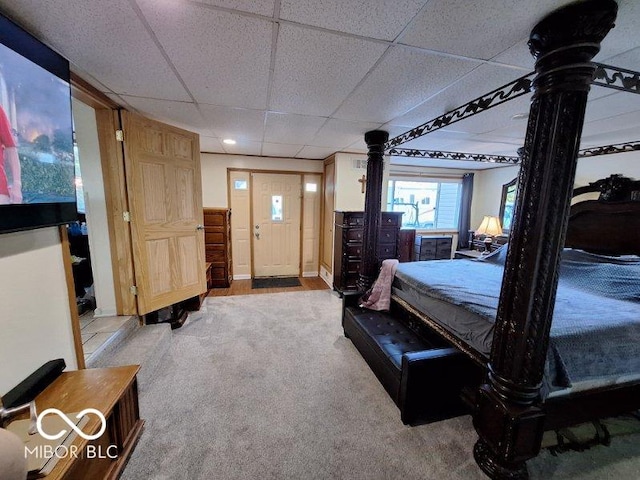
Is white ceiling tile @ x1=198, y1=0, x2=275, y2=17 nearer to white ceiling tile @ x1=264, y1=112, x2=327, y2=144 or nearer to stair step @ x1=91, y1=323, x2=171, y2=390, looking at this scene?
white ceiling tile @ x1=264, y1=112, x2=327, y2=144

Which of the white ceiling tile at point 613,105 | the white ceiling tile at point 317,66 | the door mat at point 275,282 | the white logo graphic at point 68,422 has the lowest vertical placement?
the door mat at point 275,282

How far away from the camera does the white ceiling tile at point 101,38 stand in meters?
1.04

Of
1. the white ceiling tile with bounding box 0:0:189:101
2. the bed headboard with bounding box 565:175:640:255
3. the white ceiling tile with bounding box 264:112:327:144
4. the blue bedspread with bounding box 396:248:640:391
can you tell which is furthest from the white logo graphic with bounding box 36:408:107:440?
the bed headboard with bounding box 565:175:640:255

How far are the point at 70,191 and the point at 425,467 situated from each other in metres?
2.53

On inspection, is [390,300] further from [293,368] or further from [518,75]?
[518,75]

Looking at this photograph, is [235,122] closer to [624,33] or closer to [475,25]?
[475,25]

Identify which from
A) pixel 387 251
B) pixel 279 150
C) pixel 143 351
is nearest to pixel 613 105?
pixel 387 251

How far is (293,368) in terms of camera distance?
2215 mm

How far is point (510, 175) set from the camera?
15.3 feet

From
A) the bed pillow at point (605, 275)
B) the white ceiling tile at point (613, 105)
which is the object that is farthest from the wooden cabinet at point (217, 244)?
the white ceiling tile at point (613, 105)

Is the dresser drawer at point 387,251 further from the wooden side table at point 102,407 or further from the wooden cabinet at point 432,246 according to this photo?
the wooden side table at point 102,407

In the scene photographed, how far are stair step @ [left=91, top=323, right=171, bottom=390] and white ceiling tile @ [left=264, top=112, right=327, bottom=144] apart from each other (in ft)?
7.47

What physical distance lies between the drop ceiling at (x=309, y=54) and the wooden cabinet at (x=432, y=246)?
2965mm

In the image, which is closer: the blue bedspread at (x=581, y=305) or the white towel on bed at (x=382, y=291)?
the blue bedspread at (x=581, y=305)
